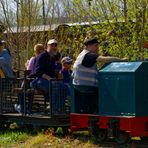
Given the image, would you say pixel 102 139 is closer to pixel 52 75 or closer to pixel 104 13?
A: pixel 52 75

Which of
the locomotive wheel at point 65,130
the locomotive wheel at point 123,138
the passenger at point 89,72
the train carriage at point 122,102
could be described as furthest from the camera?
the locomotive wheel at point 65,130

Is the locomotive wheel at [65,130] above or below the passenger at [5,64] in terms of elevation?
below

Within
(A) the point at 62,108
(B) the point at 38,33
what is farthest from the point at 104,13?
(B) the point at 38,33

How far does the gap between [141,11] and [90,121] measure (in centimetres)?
368

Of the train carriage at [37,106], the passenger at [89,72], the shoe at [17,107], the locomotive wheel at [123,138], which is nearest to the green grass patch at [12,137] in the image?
the train carriage at [37,106]

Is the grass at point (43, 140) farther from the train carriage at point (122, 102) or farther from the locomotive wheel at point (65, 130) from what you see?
the train carriage at point (122, 102)

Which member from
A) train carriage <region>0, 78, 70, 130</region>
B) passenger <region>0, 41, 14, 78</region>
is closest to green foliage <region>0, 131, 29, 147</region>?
train carriage <region>0, 78, 70, 130</region>

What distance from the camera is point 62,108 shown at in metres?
10.2

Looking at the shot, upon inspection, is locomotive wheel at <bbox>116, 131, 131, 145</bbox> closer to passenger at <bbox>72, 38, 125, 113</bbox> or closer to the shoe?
passenger at <bbox>72, 38, 125, 113</bbox>

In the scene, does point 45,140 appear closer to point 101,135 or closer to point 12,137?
point 12,137

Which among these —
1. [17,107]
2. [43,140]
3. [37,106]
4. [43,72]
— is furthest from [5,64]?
[43,140]

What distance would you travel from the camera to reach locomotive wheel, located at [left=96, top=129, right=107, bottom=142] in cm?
942

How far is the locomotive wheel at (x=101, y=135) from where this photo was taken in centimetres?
942

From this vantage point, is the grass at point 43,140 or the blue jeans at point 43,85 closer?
the grass at point 43,140
